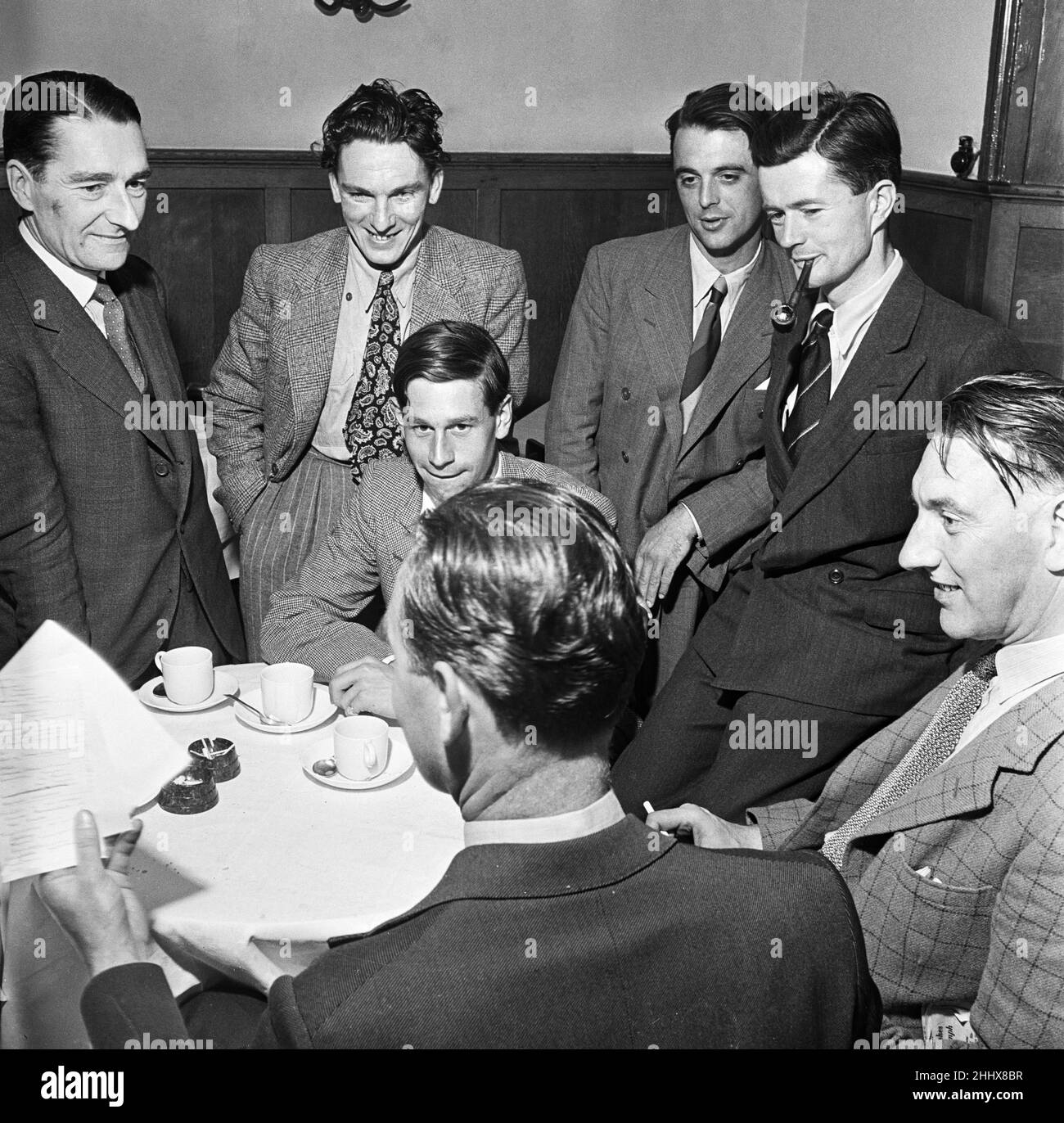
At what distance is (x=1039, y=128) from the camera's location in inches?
159

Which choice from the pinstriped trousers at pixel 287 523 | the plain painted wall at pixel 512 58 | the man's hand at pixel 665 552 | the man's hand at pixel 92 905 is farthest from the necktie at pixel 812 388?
the plain painted wall at pixel 512 58

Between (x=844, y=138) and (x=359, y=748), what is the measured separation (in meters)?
1.56

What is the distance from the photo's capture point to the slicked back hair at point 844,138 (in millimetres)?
2494

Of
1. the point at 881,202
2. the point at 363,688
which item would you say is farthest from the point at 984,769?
the point at 881,202

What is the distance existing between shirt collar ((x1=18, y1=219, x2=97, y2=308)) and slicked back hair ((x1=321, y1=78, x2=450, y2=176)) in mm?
662

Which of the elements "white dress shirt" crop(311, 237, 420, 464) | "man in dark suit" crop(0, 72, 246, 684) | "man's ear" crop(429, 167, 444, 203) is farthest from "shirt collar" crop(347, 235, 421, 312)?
"man in dark suit" crop(0, 72, 246, 684)

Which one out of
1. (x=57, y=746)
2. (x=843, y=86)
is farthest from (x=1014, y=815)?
(x=843, y=86)

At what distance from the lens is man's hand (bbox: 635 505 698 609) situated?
9.75ft

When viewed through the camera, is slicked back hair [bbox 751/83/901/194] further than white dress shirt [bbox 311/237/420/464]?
No

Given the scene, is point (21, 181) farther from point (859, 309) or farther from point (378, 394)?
point (859, 309)

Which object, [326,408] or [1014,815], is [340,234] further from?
[1014,815]

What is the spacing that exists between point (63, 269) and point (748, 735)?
1.74 meters

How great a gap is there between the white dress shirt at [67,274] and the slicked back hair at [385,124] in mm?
661

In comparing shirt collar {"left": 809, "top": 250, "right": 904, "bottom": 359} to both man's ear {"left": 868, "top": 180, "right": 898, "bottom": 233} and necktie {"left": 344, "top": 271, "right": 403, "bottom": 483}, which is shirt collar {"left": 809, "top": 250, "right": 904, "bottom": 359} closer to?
man's ear {"left": 868, "top": 180, "right": 898, "bottom": 233}
